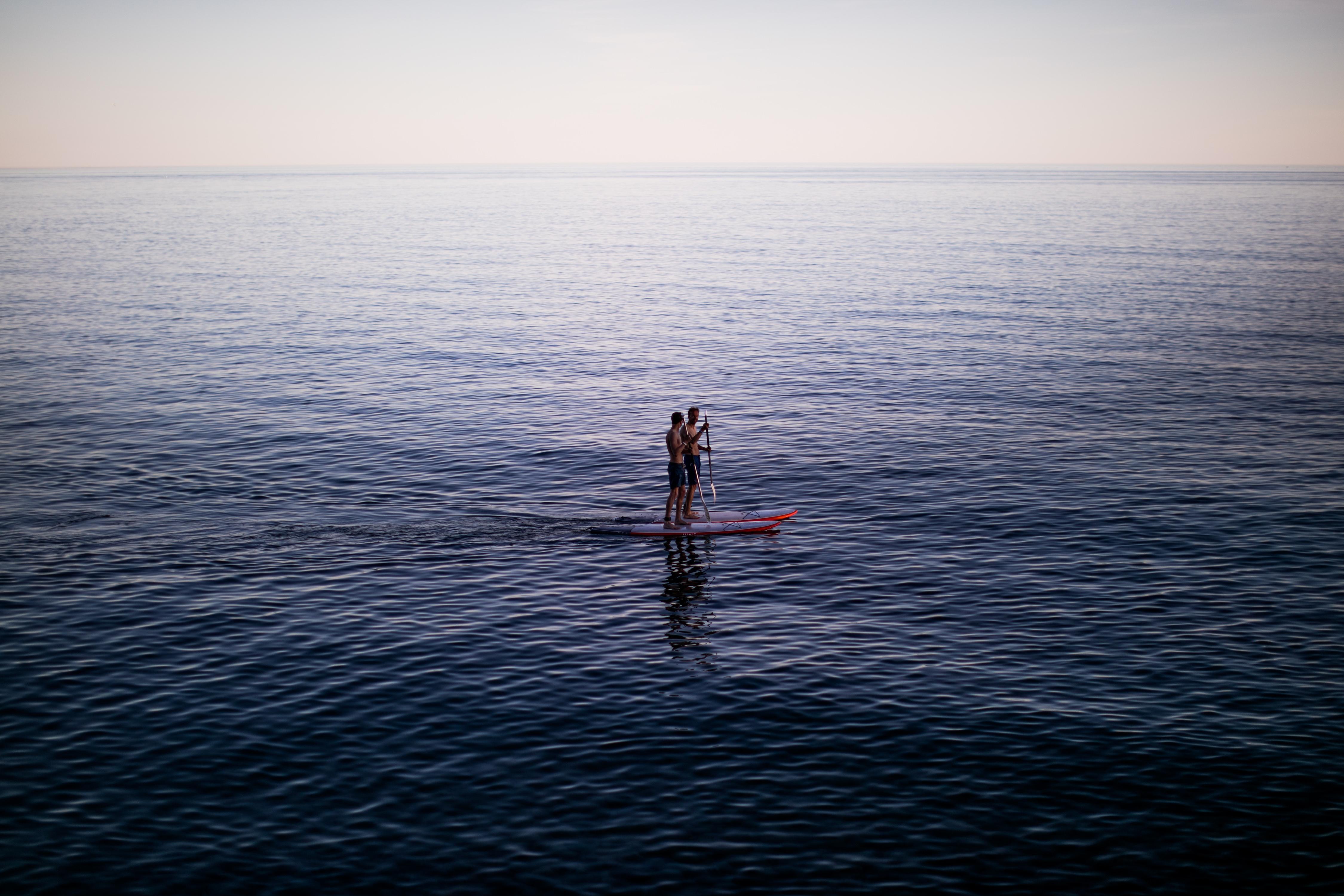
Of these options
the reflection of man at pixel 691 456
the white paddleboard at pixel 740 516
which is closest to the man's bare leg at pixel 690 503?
the reflection of man at pixel 691 456

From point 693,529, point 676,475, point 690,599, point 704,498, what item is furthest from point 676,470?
point 690,599

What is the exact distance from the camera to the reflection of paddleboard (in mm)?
28469

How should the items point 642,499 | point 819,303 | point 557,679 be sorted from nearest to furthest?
point 557,679 → point 642,499 → point 819,303

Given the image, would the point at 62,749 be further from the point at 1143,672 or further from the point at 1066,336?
the point at 1066,336

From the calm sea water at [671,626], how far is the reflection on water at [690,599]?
14cm

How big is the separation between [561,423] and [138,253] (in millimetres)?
88994

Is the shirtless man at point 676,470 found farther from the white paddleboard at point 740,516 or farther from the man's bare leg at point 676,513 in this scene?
the white paddleboard at point 740,516

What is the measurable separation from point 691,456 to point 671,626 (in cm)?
709

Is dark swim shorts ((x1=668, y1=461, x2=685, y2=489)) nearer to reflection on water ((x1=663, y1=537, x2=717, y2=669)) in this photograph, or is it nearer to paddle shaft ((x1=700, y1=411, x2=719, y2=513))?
paddle shaft ((x1=700, y1=411, x2=719, y2=513))

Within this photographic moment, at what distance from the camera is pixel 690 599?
2439 cm

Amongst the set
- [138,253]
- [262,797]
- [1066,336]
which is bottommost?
[262,797]

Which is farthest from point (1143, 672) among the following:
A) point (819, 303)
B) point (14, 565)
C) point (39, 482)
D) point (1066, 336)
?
point (819, 303)

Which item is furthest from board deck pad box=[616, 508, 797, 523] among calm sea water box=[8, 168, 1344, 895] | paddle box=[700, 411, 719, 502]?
calm sea water box=[8, 168, 1344, 895]

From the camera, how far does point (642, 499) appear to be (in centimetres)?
3234
